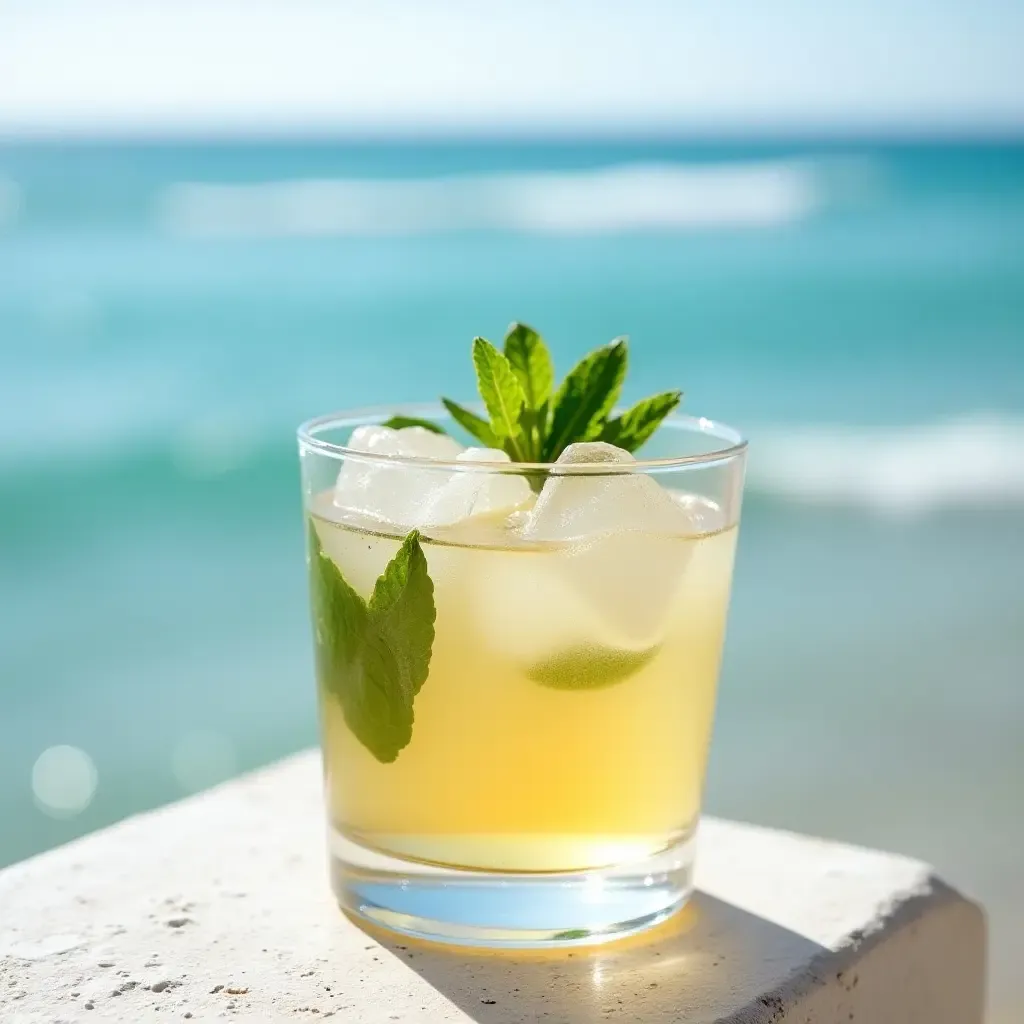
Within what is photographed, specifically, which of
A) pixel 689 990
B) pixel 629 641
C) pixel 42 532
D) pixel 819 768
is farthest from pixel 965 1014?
pixel 42 532

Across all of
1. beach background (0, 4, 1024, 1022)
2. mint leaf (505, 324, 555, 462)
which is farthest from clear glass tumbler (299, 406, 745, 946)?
beach background (0, 4, 1024, 1022)

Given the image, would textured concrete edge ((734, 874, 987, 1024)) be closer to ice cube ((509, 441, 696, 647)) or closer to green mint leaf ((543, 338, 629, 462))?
ice cube ((509, 441, 696, 647))

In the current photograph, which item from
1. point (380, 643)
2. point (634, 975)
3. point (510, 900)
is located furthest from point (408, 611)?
point (634, 975)

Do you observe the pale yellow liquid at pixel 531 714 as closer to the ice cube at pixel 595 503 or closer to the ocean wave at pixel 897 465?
the ice cube at pixel 595 503

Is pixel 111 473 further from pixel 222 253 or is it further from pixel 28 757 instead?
pixel 222 253

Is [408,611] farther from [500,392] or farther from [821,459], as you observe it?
[821,459]

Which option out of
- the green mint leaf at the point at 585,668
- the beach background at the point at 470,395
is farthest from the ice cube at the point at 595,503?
the beach background at the point at 470,395
